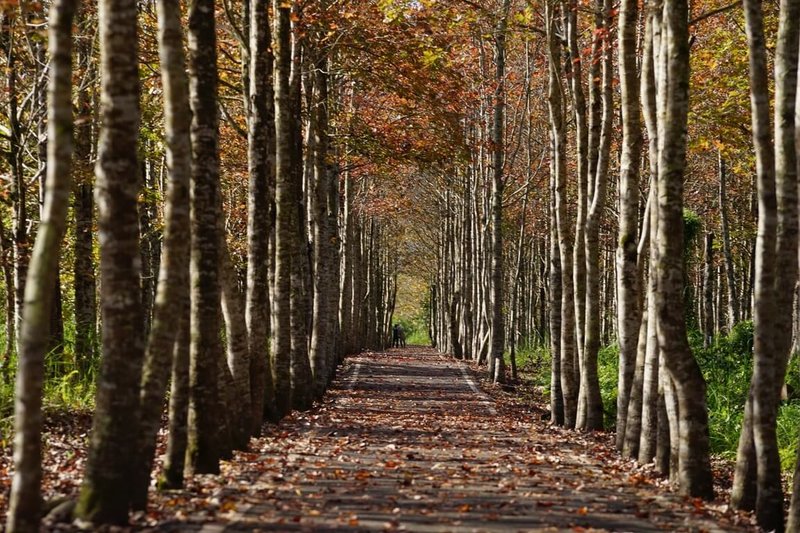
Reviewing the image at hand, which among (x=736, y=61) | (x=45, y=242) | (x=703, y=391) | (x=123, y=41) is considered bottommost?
(x=703, y=391)

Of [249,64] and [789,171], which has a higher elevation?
[249,64]

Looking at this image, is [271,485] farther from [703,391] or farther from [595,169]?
[595,169]

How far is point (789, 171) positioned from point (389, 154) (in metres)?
15.9

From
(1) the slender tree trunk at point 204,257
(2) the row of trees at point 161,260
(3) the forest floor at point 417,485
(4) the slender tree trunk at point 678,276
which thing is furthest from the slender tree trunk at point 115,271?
(4) the slender tree trunk at point 678,276

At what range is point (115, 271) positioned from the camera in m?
7.31

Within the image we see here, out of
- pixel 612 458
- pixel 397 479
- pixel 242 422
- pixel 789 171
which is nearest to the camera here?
pixel 789 171

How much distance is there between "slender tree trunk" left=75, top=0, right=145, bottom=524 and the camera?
23.9 feet

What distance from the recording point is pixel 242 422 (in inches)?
479

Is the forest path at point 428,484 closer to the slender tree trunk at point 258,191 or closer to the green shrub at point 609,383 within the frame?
the slender tree trunk at point 258,191

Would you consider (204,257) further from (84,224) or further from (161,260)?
(84,224)

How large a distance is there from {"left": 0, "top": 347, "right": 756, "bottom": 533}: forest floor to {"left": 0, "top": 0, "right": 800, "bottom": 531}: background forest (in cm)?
43

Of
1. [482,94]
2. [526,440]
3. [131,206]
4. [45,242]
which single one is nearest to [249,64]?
[526,440]

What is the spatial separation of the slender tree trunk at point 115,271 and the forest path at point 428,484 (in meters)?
0.60

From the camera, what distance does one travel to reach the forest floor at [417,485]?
8156 millimetres
